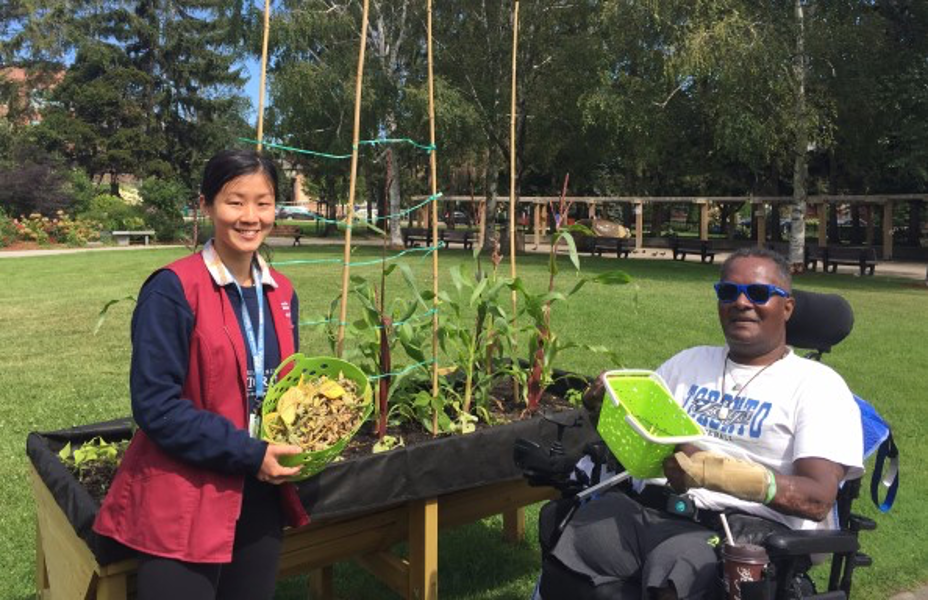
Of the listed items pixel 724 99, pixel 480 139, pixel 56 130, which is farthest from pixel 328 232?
pixel 724 99

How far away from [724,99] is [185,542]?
15.3 meters

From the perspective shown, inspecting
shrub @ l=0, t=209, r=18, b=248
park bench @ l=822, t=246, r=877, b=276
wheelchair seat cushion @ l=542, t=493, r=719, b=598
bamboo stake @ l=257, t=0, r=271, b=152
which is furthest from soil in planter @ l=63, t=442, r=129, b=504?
shrub @ l=0, t=209, r=18, b=248

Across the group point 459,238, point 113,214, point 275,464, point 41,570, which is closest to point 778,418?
point 275,464

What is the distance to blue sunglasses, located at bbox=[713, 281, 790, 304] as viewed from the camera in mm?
2274

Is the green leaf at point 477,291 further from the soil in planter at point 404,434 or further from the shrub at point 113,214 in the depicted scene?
the shrub at point 113,214

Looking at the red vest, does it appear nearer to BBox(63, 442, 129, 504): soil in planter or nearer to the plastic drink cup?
BBox(63, 442, 129, 504): soil in planter

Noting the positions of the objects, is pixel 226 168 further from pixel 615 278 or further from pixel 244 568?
pixel 615 278

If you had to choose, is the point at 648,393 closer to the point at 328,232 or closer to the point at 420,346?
the point at 420,346

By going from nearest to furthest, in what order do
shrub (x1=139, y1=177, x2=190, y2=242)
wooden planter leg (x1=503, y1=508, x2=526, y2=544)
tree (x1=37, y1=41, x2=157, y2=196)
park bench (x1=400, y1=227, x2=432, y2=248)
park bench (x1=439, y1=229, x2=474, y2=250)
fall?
wooden planter leg (x1=503, y1=508, x2=526, y2=544), park bench (x1=439, y1=229, x2=474, y2=250), park bench (x1=400, y1=227, x2=432, y2=248), shrub (x1=139, y1=177, x2=190, y2=242), tree (x1=37, y1=41, x2=157, y2=196)

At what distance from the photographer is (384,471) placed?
2.55m

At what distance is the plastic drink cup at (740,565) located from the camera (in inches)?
71.4

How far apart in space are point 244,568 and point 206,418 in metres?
0.46

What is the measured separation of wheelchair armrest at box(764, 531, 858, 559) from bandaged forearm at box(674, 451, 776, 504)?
0.37ft

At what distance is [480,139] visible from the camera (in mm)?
21375
